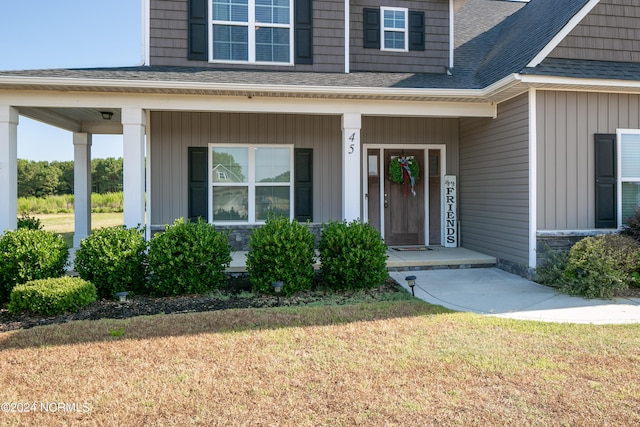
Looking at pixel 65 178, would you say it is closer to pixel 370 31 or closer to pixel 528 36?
pixel 370 31

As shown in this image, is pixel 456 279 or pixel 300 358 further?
pixel 456 279

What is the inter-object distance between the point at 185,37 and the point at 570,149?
6355 millimetres

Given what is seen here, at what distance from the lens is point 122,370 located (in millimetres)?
3406

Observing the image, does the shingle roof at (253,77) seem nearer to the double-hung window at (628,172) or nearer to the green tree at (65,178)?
the double-hung window at (628,172)

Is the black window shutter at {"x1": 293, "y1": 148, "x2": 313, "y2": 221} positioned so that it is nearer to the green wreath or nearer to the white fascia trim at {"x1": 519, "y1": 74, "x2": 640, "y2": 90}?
the green wreath

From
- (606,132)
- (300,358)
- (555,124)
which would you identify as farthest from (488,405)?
(606,132)

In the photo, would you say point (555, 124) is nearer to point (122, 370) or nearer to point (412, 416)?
point (412, 416)

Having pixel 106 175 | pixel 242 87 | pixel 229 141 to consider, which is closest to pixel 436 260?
pixel 242 87

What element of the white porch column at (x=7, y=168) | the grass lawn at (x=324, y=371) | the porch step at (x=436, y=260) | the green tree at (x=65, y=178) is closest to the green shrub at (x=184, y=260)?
the grass lawn at (x=324, y=371)

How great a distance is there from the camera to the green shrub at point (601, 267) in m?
5.58

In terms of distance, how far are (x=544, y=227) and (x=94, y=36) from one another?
54.7ft

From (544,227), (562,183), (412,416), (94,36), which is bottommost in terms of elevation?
(412,416)

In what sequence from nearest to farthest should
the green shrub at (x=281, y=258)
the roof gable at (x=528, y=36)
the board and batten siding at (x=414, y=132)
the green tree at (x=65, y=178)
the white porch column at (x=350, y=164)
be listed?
the green shrub at (x=281, y=258) < the roof gable at (x=528, y=36) < the white porch column at (x=350, y=164) < the board and batten siding at (x=414, y=132) < the green tree at (x=65, y=178)

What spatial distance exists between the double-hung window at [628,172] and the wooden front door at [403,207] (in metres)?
3.26
